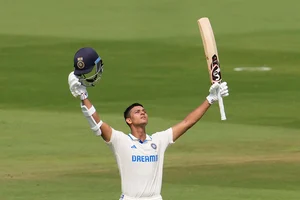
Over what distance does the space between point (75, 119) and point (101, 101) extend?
2224 mm

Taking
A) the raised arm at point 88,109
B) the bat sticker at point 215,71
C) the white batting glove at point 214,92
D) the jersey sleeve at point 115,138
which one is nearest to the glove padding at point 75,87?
the raised arm at point 88,109

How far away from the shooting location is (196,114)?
11.5m

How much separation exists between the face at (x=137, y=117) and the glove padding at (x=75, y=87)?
0.65 meters

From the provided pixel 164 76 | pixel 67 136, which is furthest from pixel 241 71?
pixel 67 136

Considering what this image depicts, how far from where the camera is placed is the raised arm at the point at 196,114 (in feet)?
37.6

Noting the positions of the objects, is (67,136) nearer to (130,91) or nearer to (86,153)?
(86,153)

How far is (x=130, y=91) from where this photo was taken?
25297 millimetres

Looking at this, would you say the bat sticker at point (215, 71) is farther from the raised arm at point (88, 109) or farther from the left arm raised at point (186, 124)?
the raised arm at point (88, 109)

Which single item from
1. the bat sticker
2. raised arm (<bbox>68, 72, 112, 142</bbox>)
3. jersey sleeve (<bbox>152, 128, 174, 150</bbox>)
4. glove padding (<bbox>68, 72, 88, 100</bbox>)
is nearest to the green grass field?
the bat sticker

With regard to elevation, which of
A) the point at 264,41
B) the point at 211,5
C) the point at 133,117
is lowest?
the point at 133,117

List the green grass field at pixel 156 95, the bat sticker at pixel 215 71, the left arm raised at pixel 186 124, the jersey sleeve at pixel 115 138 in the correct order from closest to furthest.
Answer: the jersey sleeve at pixel 115 138, the left arm raised at pixel 186 124, the bat sticker at pixel 215 71, the green grass field at pixel 156 95

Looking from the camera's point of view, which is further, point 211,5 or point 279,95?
point 211,5

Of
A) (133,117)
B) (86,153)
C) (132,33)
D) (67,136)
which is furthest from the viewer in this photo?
(132,33)

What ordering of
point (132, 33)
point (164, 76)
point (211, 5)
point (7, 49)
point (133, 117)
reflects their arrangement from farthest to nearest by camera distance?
point (211, 5) → point (132, 33) → point (7, 49) → point (164, 76) → point (133, 117)
